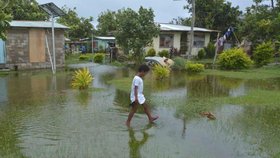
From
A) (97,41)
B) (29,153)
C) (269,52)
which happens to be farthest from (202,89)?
(97,41)

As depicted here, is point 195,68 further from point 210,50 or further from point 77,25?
point 77,25

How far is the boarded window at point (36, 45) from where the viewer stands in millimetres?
21859

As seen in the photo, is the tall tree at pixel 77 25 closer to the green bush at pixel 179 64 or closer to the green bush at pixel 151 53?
the green bush at pixel 151 53

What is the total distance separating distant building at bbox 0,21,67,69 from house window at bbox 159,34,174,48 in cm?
1192

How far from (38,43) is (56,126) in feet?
50.1

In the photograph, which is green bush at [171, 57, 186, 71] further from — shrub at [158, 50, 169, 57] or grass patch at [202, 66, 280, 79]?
shrub at [158, 50, 169, 57]

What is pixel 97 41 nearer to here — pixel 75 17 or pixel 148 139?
pixel 75 17

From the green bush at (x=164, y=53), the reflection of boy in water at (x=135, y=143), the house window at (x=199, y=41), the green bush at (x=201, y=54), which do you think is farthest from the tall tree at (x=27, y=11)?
the reflection of boy in water at (x=135, y=143)

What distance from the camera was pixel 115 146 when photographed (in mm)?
6430

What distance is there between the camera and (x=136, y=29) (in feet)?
81.8

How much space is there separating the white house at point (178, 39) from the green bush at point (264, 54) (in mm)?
9692

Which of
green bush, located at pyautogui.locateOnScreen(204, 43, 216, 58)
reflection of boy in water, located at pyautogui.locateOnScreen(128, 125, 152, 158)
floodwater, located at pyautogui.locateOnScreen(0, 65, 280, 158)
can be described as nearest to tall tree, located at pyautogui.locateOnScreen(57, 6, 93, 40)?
green bush, located at pyautogui.locateOnScreen(204, 43, 216, 58)

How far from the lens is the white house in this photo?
3216 cm

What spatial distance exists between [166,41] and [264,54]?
10973 mm
